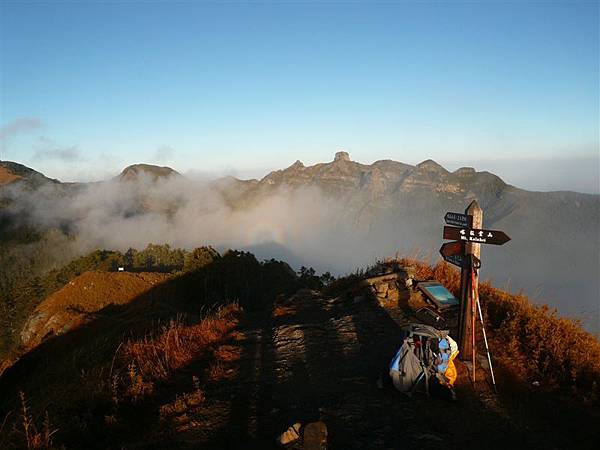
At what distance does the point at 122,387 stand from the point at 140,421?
40.9 inches

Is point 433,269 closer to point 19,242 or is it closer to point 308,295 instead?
point 308,295

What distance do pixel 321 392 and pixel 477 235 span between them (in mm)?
4148

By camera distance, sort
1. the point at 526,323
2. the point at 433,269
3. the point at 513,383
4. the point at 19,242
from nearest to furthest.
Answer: the point at 513,383, the point at 526,323, the point at 433,269, the point at 19,242

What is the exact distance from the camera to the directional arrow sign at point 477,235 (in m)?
7.35

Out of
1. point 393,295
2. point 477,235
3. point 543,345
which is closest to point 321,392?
point 477,235

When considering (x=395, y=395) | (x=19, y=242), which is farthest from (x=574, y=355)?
(x=19, y=242)

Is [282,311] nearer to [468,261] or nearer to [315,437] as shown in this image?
[468,261]

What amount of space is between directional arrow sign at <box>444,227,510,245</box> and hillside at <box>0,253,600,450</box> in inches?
102

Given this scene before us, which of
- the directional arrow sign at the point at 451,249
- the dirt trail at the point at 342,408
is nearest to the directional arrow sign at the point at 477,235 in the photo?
the directional arrow sign at the point at 451,249

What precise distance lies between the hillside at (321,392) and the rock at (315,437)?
1.82ft

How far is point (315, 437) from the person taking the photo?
4.86 meters

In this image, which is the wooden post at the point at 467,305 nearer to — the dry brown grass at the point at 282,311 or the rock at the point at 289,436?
the rock at the point at 289,436

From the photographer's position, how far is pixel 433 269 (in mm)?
14023

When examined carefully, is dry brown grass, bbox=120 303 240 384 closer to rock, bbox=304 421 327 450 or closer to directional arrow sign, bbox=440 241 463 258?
rock, bbox=304 421 327 450
